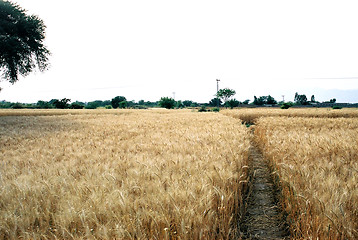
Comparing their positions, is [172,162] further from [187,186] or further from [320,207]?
[320,207]

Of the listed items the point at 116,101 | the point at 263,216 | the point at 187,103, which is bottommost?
the point at 263,216

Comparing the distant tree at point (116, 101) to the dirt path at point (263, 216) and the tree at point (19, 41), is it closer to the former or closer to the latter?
the tree at point (19, 41)

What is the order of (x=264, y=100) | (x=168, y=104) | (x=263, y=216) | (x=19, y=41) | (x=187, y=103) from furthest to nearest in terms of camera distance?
(x=187, y=103) → (x=264, y=100) → (x=168, y=104) → (x=19, y=41) → (x=263, y=216)

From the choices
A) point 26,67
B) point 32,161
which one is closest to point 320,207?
point 32,161

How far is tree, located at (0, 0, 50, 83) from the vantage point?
21.2 meters

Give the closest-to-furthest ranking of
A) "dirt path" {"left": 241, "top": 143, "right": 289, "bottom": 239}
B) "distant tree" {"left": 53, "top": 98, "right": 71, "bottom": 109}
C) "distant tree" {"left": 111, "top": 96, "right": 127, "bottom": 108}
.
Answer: "dirt path" {"left": 241, "top": 143, "right": 289, "bottom": 239} < "distant tree" {"left": 53, "top": 98, "right": 71, "bottom": 109} < "distant tree" {"left": 111, "top": 96, "right": 127, "bottom": 108}

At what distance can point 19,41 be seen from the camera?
21.9 m

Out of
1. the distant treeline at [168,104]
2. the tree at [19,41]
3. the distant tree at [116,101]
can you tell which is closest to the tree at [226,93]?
the distant treeline at [168,104]

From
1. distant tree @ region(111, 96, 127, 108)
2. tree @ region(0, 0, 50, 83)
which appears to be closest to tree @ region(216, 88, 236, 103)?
distant tree @ region(111, 96, 127, 108)

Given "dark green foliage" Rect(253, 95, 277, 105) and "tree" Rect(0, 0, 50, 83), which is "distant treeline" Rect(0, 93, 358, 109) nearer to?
"dark green foliage" Rect(253, 95, 277, 105)

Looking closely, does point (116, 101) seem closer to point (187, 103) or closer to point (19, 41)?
point (187, 103)

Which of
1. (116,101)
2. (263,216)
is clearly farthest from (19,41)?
(116,101)

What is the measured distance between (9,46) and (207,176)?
26095 mm

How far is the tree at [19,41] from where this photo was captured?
69.7 feet
